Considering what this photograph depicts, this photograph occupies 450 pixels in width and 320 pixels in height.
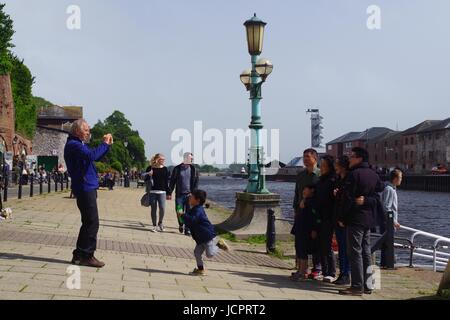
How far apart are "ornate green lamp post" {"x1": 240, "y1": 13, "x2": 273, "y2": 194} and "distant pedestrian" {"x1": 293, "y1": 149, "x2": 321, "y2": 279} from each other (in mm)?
4283

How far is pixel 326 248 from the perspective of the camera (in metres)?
7.62

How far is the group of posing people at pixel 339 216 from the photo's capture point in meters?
6.73

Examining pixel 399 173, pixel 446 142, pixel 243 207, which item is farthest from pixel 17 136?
pixel 446 142

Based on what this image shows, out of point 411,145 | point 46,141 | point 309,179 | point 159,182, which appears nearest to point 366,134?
point 411,145

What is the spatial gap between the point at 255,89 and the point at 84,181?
683cm

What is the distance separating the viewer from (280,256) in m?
10.2

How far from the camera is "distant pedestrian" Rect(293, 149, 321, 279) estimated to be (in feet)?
25.7

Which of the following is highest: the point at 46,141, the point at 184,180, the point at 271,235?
Answer: the point at 46,141

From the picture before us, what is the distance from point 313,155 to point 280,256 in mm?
3058

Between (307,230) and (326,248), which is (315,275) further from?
(307,230)

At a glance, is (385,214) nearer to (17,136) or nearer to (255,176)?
(255,176)

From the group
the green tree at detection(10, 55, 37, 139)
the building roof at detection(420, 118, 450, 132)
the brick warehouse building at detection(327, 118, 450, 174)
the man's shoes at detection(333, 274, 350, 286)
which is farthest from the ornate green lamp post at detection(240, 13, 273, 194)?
the building roof at detection(420, 118, 450, 132)

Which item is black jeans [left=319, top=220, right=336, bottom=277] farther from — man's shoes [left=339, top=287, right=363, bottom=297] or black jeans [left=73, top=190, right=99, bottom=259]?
black jeans [left=73, top=190, right=99, bottom=259]
